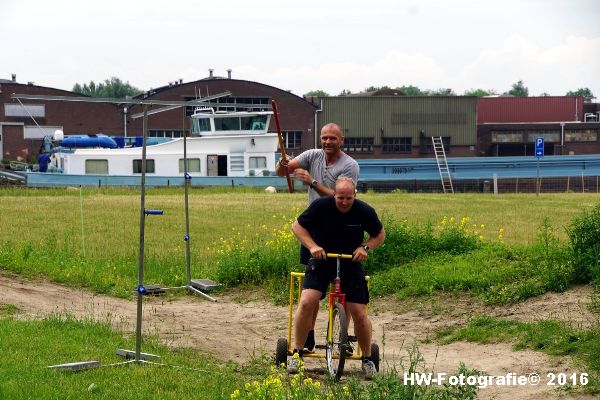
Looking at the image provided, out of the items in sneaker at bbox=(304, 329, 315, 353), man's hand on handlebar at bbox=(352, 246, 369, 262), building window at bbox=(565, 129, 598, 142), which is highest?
building window at bbox=(565, 129, 598, 142)

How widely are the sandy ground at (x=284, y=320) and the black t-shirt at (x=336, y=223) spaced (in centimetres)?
92

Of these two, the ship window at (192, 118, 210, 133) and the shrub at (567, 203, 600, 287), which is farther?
the ship window at (192, 118, 210, 133)

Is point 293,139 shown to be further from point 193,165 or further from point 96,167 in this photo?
point 96,167

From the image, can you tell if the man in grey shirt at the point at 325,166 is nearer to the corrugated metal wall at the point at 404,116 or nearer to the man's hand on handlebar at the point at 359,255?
the man's hand on handlebar at the point at 359,255

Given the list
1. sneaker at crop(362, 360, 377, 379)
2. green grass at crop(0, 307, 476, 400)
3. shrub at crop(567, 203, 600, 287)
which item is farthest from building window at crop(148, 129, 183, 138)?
sneaker at crop(362, 360, 377, 379)

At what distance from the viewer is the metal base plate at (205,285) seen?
50.5 ft

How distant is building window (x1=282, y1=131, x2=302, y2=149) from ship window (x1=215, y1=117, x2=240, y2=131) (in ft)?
61.6

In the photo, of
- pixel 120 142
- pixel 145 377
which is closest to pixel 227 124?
pixel 120 142

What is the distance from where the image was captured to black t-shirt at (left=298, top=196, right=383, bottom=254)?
9.32m

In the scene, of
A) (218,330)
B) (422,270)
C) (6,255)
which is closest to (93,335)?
(218,330)

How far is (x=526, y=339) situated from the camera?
10164 mm

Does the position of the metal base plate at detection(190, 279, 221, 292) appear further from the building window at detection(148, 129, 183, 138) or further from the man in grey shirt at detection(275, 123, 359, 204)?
the building window at detection(148, 129, 183, 138)

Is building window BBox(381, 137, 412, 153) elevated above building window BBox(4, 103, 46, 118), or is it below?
below

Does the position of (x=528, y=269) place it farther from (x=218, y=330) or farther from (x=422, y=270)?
(x=218, y=330)
